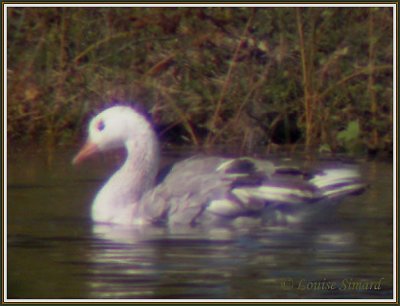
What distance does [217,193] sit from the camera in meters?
9.99

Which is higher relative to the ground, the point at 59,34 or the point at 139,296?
the point at 59,34

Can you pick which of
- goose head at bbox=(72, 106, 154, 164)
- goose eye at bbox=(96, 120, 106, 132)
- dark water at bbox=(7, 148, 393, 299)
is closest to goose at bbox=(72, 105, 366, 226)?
dark water at bbox=(7, 148, 393, 299)

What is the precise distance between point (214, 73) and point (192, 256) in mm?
5802

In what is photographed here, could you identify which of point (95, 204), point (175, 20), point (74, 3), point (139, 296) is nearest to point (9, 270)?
point (139, 296)

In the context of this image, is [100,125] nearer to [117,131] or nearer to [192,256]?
[117,131]

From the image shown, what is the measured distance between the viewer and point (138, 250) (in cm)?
911

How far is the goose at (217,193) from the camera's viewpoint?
9906mm

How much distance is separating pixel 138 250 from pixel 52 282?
3.42 ft

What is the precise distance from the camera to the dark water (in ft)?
26.2

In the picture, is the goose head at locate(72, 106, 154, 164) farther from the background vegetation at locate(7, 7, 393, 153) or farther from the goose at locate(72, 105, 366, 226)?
the background vegetation at locate(7, 7, 393, 153)

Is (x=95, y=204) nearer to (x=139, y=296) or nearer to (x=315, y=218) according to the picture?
(x=315, y=218)

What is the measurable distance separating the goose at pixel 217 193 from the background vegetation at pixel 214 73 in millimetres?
3359

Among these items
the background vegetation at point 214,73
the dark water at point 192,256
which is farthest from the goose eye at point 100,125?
the background vegetation at point 214,73

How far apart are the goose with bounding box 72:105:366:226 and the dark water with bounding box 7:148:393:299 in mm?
176
